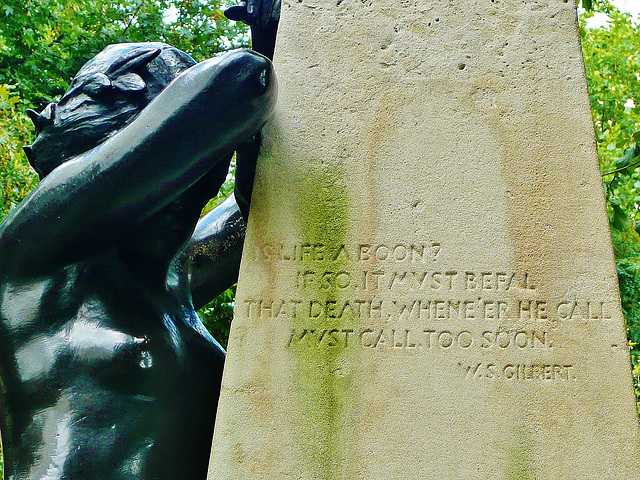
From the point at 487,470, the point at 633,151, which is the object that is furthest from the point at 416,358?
the point at 633,151

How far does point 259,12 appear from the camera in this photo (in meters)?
2.99

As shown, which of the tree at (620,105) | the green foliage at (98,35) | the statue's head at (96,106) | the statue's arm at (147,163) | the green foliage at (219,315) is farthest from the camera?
the green foliage at (98,35)

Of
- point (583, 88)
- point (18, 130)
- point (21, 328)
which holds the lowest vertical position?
point (21, 328)

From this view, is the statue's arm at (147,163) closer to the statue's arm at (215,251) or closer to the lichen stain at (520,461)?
the statue's arm at (215,251)

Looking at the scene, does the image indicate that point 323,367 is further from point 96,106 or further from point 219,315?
point 219,315

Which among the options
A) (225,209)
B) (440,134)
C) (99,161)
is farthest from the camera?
(225,209)

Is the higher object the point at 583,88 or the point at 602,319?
the point at 583,88

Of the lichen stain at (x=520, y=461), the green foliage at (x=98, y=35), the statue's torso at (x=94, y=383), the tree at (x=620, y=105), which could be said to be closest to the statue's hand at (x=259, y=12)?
the statue's torso at (x=94, y=383)

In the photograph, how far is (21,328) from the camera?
2787 millimetres

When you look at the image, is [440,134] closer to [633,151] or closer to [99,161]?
[99,161]

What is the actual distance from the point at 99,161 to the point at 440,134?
1049 millimetres

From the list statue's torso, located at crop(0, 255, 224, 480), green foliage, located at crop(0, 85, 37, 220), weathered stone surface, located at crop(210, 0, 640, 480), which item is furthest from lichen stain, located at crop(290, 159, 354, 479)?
green foliage, located at crop(0, 85, 37, 220)

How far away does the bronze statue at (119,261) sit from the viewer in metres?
2.64

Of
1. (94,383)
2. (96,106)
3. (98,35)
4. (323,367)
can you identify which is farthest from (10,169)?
(323,367)
